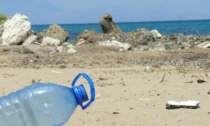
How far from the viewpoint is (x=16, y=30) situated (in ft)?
67.3

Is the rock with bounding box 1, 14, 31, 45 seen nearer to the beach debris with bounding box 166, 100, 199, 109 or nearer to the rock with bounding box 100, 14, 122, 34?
the rock with bounding box 100, 14, 122, 34

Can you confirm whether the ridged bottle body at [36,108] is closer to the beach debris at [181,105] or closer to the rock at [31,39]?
the beach debris at [181,105]

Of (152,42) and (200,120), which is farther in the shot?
(152,42)

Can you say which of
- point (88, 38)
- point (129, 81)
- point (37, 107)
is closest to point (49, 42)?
point (88, 38)

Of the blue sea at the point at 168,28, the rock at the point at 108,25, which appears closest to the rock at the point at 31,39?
the rock at the point at 108,25

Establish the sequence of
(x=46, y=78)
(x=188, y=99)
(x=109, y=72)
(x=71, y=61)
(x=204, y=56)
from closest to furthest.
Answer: (x=188, y=99) < (x=46, y=78) < (x=109, y=72) < (x=71, y=61) < (x=204, y=56)

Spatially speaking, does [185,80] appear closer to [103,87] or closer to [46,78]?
[103,87]

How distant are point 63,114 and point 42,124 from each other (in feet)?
0.47

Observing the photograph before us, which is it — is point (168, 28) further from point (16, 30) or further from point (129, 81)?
→ point (129, 81)

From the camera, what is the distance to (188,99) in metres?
6.73

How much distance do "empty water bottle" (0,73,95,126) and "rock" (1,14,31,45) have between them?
16.9 meters

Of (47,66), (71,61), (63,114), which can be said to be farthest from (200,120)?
(71,61)

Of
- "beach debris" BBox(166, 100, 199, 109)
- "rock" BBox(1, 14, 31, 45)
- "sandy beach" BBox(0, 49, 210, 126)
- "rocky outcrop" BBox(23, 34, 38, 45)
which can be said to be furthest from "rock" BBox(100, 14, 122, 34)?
"beach debris" BBox(166, 100, 199, 109)

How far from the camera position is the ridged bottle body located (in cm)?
304
